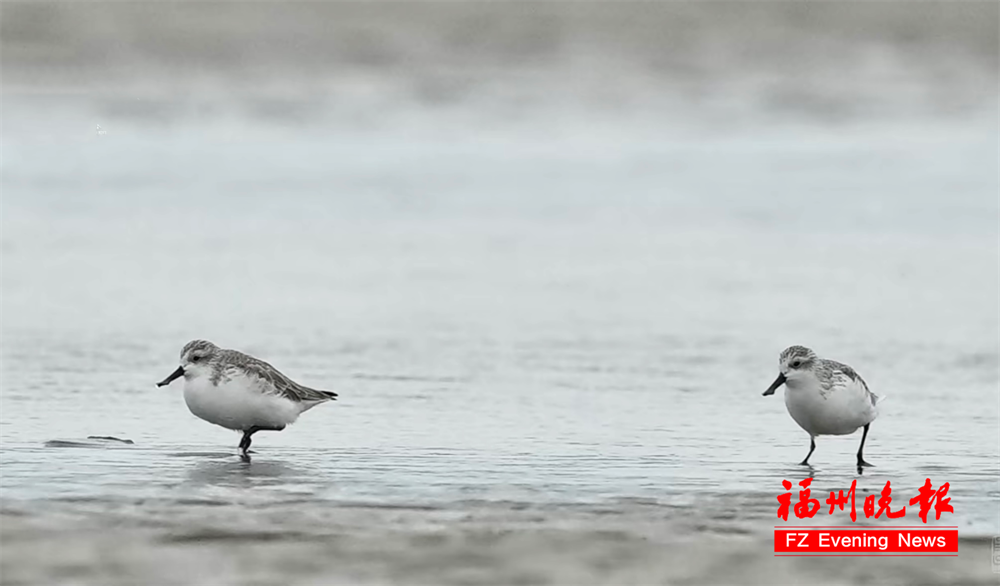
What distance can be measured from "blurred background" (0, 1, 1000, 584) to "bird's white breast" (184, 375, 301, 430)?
7.1 inches

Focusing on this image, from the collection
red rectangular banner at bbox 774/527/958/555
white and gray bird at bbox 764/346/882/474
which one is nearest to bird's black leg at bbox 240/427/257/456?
white and gray bird at bbox 764/346/882/474

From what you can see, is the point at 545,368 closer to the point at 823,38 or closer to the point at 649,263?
the point at 649,263

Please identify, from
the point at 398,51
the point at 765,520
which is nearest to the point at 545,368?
the point at 765,520

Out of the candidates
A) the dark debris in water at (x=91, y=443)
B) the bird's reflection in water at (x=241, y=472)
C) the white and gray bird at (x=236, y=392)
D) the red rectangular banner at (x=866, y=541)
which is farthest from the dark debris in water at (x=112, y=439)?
the red rectangular banner at (x=866, y=541)

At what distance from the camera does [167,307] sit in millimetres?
12086

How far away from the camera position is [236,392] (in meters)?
8.06

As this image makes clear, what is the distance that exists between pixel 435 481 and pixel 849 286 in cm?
660

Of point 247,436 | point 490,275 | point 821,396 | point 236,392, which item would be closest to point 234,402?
point 236,392

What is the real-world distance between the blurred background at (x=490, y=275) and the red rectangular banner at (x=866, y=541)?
11 centimetres

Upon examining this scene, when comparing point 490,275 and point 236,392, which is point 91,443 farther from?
point 490,275

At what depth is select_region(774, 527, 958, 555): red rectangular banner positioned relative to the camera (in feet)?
19.1

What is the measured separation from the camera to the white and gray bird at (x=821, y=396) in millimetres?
7965

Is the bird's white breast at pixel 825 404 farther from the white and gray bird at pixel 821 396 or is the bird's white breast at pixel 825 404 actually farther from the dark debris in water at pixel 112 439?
the dark debris in water at pixel 112 439

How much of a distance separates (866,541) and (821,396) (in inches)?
81.8
